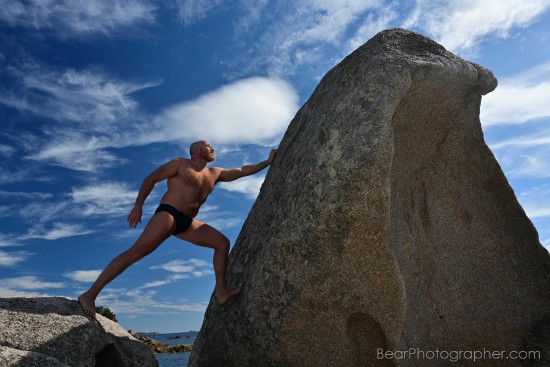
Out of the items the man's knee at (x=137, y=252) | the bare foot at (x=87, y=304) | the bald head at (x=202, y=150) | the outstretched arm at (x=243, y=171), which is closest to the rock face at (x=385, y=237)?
the outstretched arm at (x=243, y=171)

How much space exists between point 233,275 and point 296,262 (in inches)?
62.0

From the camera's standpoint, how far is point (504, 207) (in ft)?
29.9

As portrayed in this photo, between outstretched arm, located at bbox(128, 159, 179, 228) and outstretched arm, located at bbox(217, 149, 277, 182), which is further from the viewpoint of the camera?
outstretched arm, located at bbox(217, 149, 277, 182)

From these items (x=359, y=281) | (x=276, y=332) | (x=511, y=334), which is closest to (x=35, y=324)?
(x=276, y=332)

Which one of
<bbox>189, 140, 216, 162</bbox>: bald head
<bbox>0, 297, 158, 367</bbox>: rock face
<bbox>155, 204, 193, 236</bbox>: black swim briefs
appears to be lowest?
<bbox>0, 297, 158, 367</bbox>: rock face

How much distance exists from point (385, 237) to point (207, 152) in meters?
3.43

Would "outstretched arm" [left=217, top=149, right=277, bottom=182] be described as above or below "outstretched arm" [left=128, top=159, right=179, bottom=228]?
above

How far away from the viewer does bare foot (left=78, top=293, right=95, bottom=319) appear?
7797mm

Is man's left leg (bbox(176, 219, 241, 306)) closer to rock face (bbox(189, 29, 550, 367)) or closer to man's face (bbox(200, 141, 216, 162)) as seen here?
rock face (bbox(189, 29, 550, 367))

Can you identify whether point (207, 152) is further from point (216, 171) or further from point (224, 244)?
point (224, 244)

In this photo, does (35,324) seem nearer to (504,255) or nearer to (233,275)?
(233,275)

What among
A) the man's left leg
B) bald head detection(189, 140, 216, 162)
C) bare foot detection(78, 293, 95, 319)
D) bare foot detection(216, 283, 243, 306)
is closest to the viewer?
bare foot detection(216, 283, 243, 306)

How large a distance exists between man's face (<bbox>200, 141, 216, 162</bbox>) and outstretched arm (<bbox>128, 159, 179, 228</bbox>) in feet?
1.52

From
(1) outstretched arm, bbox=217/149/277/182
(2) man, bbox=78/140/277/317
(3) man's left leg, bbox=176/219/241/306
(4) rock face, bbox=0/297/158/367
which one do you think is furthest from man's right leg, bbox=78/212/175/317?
(1) outstretched arm, bbox=217/149/277/182
